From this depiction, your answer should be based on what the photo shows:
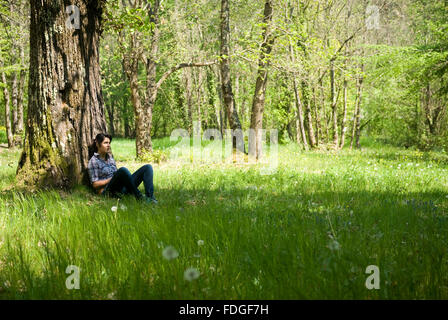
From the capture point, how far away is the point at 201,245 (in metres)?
2.68

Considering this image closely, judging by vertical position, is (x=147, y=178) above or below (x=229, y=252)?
above

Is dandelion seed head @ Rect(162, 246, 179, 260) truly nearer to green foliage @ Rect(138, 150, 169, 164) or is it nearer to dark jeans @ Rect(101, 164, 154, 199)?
dark jeans @ Rect(101, 164, 154, 199)

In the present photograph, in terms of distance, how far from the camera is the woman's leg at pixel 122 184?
4948 millimetres

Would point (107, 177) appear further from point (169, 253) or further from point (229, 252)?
point (169, 253)

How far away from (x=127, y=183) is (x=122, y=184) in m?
0.16

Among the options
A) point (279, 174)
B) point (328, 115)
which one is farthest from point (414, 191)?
point (328, 115)

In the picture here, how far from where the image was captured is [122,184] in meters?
5.13

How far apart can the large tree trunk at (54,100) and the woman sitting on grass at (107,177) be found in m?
0.29

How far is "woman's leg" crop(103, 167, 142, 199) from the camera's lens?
4948 mm

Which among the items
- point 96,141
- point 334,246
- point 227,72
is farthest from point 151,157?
point 334,246

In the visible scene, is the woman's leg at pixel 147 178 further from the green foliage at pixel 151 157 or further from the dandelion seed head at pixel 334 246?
the green foliage at pixel 151 157

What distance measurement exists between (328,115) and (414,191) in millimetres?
22308

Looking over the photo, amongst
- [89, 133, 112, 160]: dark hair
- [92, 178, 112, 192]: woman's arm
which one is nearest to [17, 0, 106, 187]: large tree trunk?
[89, 133, 112, 160]: dark hair
